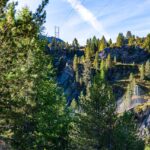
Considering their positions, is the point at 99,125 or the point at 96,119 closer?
the point at 99,125

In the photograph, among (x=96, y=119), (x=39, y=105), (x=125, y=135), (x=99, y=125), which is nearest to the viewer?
(x=39, y=105)

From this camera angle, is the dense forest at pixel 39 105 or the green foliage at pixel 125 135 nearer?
the dense forest at pixel 39 105

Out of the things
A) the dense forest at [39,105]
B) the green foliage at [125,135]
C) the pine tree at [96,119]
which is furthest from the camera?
the green foliage at [125,135]

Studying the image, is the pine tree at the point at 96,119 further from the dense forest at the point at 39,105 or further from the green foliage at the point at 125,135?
the green foliage at the point at 125,135

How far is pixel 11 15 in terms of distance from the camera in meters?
18.8

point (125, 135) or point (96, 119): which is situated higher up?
point (96, 119)

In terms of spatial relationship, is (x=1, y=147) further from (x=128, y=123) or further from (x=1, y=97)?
(x=128, y=123)

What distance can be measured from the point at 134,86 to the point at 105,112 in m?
144

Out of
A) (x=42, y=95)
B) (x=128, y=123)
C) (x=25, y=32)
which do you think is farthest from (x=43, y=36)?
(x=128, y=123)

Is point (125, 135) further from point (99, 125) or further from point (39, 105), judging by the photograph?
point (39, 105)

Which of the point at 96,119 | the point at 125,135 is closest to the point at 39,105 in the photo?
the point at 96,119

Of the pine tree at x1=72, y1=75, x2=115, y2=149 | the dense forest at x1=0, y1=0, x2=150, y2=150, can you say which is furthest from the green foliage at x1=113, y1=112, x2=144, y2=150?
the pine tree at x1=72, y1=75, x2=115, y2=149

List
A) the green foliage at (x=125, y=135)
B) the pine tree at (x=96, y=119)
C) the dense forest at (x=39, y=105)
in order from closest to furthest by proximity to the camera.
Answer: the dense forest at (x=39, y=105) → the pine tree at (x=96, y=119) → the green foliage at (x=125, y=135)

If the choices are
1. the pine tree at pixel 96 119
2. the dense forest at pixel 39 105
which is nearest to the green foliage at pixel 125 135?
the dense forest at pixel 39 105
